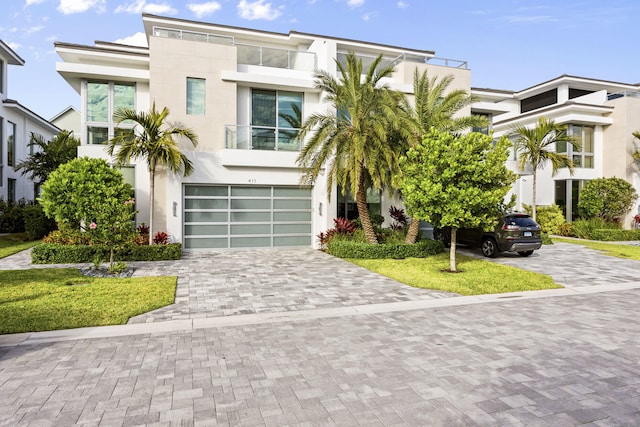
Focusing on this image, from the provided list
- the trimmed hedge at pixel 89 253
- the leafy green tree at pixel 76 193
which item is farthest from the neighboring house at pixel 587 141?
the leafy green tree at pixel 76 193

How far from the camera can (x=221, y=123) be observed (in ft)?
54.6

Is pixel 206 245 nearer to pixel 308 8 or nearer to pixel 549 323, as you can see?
pixel 308 8

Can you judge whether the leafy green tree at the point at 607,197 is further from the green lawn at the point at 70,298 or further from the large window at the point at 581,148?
the green lawn at the point at 70,298

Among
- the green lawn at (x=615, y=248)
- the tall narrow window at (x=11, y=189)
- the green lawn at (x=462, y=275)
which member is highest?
the tall narrow window at (x=11, y=189)

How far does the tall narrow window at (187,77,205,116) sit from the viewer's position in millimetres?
16422

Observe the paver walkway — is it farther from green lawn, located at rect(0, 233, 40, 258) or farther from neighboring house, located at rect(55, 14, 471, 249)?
green lawn, located at rect(0, 233, 40, 258)

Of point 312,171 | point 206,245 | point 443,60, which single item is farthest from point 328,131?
point 443,60

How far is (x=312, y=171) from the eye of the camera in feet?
49.7

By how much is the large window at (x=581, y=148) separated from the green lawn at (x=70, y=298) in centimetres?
2465

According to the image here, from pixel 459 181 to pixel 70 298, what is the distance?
33.0ft

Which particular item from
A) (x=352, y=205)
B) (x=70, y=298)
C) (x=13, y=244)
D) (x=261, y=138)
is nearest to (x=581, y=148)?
(x=352, y=205)

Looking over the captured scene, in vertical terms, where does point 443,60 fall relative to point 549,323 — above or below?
above

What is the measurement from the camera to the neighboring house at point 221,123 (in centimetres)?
1609

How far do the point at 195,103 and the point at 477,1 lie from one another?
1105 cm
